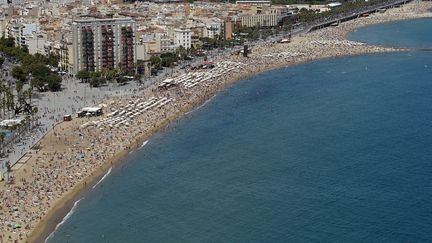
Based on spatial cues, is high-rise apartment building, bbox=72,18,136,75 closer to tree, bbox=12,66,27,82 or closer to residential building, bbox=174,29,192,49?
tree, bbox=12,66,27,82

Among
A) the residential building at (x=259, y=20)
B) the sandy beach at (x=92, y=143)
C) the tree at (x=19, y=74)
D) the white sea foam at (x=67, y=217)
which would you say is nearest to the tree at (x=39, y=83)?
the tree at (x=19, y=74)

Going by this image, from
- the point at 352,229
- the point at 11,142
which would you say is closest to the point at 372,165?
the point at 352,229

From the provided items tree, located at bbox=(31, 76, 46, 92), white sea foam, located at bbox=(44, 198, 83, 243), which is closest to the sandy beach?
white sea foam, located at bbox=(44, 198, 83, 243)

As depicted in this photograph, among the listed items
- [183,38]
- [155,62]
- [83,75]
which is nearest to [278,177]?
[83,75]

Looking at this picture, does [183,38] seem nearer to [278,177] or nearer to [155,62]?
[155,62]

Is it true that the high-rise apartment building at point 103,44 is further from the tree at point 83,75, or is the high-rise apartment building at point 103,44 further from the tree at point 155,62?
the tree at point 83,75

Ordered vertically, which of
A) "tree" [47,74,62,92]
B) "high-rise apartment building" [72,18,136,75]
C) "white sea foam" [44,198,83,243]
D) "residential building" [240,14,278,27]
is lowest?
"white sea foam" [44,198,83,243]
